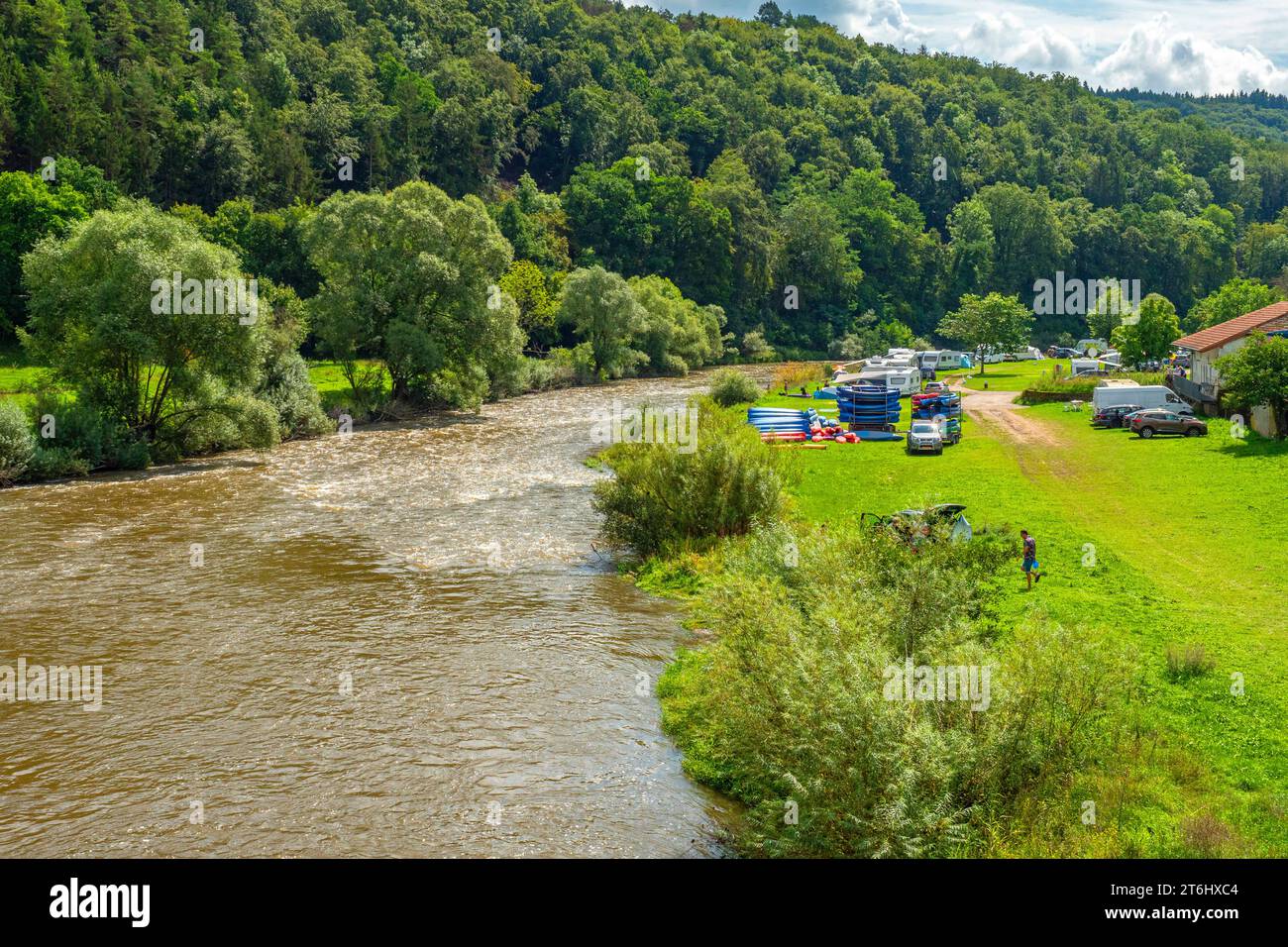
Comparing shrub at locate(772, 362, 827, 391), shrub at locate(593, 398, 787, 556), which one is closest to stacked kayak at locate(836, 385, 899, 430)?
shrub at locate(772, 362, 827, 391)

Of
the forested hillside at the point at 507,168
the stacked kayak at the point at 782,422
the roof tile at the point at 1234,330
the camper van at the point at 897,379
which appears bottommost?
the stacked kayak at the point at 782,422

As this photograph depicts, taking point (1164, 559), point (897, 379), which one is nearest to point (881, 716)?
point (1164, 559)

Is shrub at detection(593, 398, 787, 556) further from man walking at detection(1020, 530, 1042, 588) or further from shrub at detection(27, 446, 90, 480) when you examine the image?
shrub at detection(27, 446, 90, 480)

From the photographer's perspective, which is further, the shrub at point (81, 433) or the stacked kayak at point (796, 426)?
the stacked kayak at point (796, 426)

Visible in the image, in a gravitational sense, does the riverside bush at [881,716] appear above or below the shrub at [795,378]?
below

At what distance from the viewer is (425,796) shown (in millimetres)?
16234

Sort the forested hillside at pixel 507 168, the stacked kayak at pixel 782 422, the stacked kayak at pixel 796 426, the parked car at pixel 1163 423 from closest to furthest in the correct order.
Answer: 1. the parked car at pixel 1163 423
2. the stacked kayak at pixel 796 426
3. the stacked kayak at pixel 782 422
4. the forested hillside at pixel 507 168

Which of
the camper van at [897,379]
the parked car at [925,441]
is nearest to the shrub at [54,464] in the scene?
Result: the parked car at [925,441]

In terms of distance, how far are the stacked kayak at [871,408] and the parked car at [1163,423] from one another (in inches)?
491

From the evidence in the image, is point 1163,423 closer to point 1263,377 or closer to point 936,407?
point 1263,377

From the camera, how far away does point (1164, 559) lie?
85.1ft

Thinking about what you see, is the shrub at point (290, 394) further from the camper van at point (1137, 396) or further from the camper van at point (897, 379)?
the camper van at point (1137, 396)

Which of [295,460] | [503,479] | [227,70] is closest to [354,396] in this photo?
[295,460]

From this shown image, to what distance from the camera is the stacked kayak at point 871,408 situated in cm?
5462
